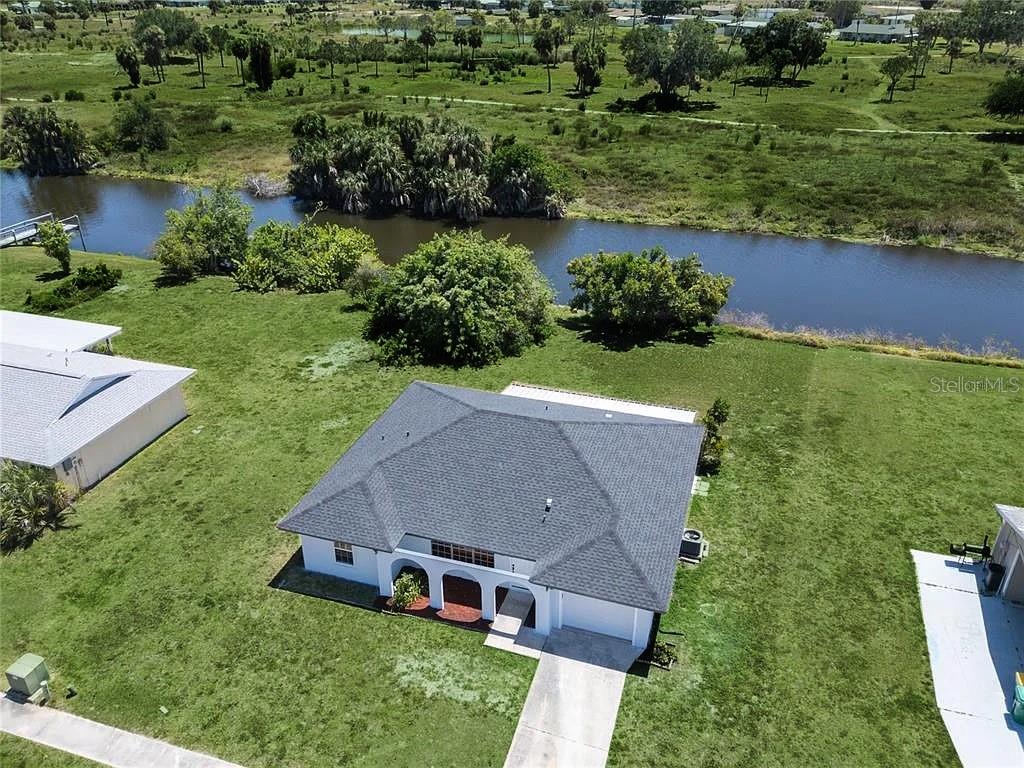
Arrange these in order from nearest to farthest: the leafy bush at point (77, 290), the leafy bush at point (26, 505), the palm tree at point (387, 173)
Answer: the leafy bush at point (26, 505)
the leafy bush at point (77, 290)
the palm tree at point (387, 173)

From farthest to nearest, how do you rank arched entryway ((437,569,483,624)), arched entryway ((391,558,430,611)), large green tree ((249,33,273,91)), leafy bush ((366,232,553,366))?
large green tree ((249,33,273,91))
leafy bush ((366,232,553,366))
arched entryway ((391,558,430,611))
arched entryway ((437,569,483,624))

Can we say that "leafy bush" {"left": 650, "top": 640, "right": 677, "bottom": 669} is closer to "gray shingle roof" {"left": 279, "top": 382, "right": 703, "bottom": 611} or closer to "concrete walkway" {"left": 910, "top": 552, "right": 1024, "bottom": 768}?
"gray shingle roof" {"left": 279, "top": 382, "right": 703, "bottom": 611}

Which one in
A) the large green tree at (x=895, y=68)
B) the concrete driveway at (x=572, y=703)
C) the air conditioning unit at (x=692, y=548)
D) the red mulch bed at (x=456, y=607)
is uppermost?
the large green tree at (x=895, y=68)

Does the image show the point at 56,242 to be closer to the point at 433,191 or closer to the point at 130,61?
the point at 433,191

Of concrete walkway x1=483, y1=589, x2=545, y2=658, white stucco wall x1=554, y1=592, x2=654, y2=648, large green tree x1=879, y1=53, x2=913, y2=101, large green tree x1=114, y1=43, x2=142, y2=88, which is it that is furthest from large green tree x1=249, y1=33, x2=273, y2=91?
white stucco wall x1=554, y1=592, x2=654, y2=648

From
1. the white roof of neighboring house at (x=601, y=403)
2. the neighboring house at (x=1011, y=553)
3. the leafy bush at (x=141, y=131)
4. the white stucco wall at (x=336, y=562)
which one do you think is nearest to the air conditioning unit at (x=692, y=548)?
the white roof of neighboring house at (x=601, y=403)

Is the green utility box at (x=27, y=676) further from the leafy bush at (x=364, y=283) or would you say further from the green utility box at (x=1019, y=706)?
the leafy bush at (x=364, y=283)

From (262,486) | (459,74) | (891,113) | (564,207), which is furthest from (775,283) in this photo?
(459,74)

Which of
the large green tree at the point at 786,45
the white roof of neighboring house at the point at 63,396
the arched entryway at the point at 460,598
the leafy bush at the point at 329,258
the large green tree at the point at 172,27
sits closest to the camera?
the arched entryway at the point at 460,598
